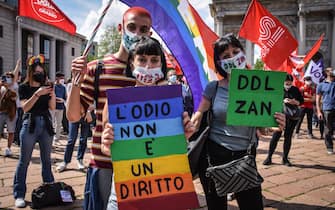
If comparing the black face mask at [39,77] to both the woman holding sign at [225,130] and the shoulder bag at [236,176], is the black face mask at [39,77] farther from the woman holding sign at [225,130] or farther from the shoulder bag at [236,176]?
the shoulder bag at [236,176]

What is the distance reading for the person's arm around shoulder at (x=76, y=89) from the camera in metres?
1.85

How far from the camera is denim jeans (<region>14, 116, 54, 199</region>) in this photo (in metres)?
3.56

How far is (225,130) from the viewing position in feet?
7.50

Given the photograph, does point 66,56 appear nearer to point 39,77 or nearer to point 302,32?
point 302,32

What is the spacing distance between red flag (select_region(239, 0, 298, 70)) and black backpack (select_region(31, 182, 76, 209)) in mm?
3689

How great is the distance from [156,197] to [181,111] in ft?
1.61

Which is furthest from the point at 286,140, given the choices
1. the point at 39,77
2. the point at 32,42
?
the point at 32,42

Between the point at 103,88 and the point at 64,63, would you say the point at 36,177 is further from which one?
the point at 64,63

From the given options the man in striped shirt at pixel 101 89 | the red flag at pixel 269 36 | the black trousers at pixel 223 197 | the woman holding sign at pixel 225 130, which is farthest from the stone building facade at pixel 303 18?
the man in striped shirt at pixel 101 89

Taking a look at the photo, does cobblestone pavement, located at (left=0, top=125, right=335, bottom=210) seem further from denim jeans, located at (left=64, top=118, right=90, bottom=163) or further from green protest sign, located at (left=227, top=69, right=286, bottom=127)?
green protest sign, located at (left=227, top=69, right=286, bottom=127)

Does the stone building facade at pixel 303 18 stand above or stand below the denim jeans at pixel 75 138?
above

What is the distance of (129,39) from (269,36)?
13.1 feet

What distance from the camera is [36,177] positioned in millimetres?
4727

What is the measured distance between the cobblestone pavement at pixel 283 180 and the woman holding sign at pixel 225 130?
4.62ft
